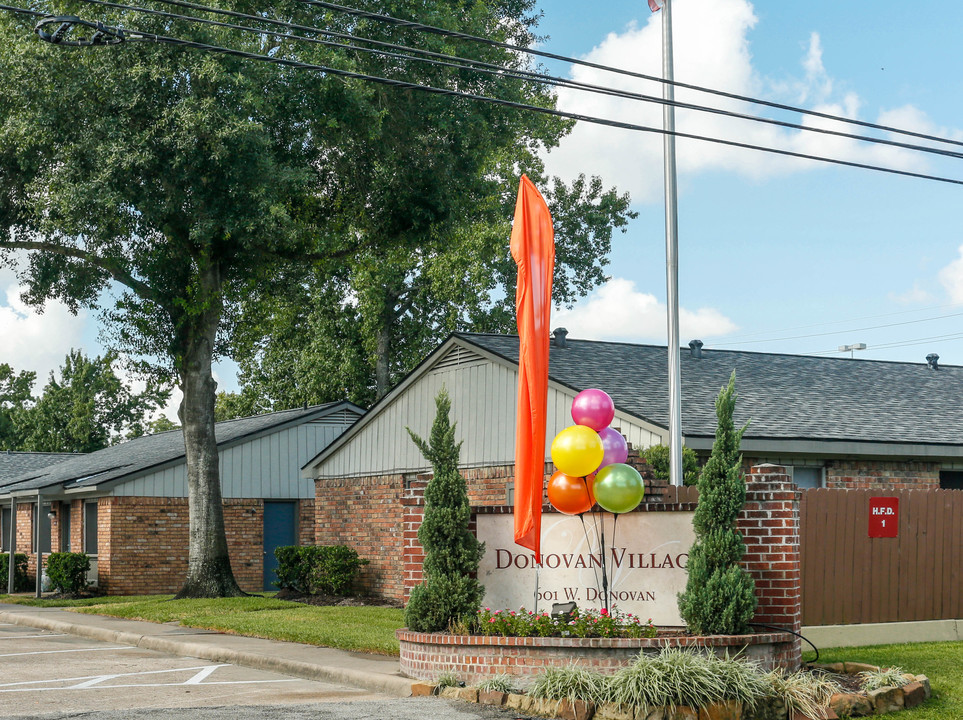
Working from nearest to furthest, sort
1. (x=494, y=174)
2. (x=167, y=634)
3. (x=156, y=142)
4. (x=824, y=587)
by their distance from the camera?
(x=824, y=587)
(x=167, y=634)
(x=156, y=142)
(x=494, y=174)

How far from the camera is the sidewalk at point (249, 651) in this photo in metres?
11.6

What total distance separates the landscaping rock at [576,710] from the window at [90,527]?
23.2 meters

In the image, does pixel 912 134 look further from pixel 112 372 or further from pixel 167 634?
pixel 112 372

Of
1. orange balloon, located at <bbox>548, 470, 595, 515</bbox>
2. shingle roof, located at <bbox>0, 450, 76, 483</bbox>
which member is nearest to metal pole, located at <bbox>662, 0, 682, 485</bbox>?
orange balloon, located at <bbox>548, 470, 595, 515</bbox>

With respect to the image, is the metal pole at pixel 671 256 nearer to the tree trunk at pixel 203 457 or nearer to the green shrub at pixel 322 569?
the green shrub at pixel 322 569

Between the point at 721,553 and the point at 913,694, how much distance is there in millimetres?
2094

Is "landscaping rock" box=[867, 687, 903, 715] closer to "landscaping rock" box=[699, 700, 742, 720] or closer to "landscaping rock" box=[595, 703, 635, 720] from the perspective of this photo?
"landscaping rock" box=[699, 700, 742, 720]

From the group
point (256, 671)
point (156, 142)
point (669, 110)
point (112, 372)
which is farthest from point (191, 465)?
point (112, 372)

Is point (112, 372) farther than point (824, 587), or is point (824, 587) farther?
point (112, 372)

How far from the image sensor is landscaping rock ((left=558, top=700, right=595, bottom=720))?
9.39m

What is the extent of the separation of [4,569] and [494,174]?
71.9ft

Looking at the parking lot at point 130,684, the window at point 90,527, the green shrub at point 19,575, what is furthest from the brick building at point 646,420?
the green shrub at point 19,575

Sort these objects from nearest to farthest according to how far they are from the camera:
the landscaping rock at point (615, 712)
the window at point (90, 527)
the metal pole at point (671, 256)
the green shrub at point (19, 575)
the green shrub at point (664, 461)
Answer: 1. the landscaping rock at point (615, 712)
2. the metal pole at point (671, 256)
3. the green shrub at point (664, 461)
4. the window at point (90, 527)
5. the green shrub at point (19, 575)

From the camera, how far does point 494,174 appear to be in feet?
137
